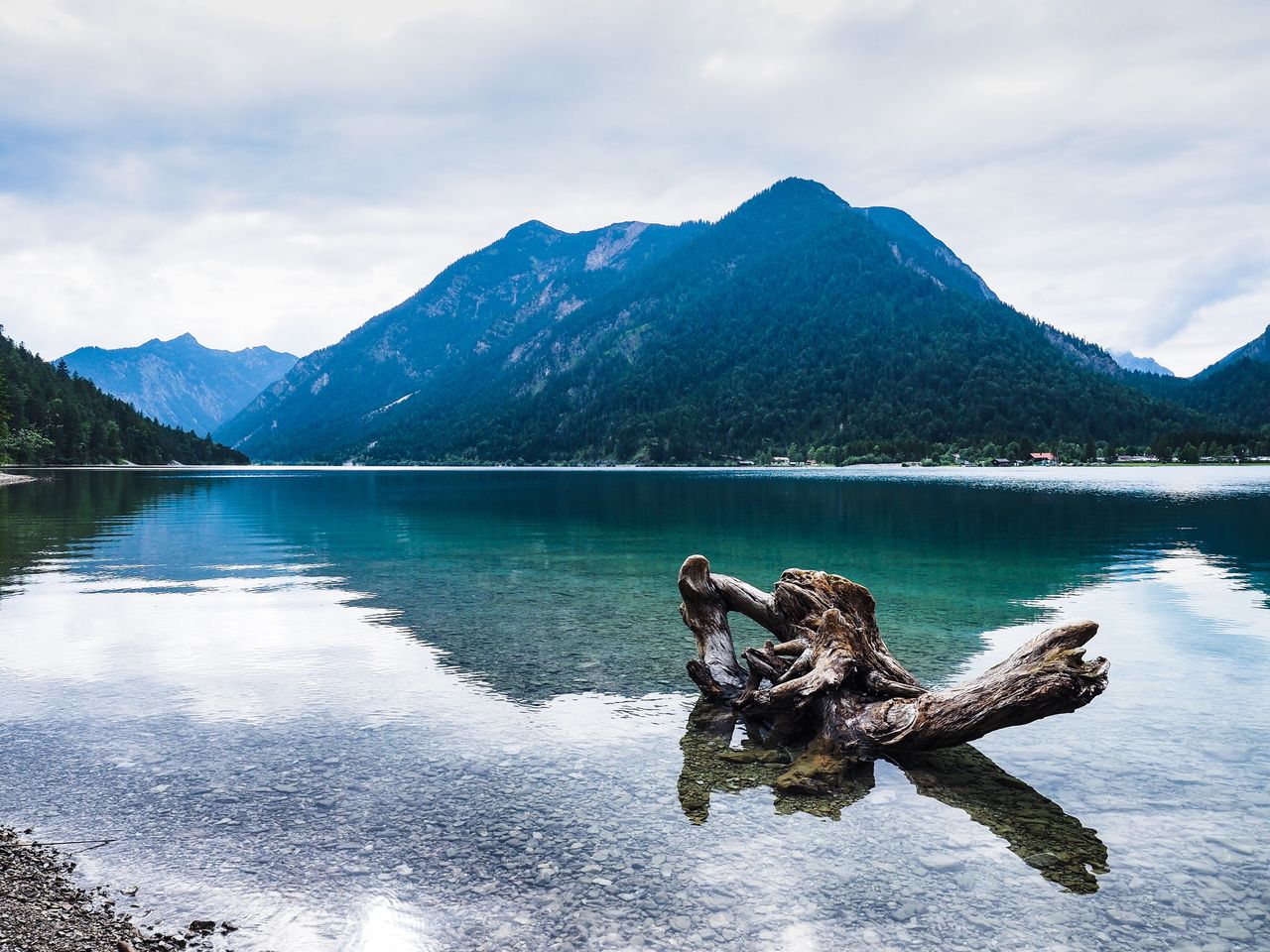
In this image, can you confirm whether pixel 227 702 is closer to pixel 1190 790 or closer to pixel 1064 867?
pixel 1064 867

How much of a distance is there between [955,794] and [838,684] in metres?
2.50

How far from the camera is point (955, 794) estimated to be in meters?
12.1

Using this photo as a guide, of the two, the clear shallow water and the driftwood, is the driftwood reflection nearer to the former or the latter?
the clear shallow water

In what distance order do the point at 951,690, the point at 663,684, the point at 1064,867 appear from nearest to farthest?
the point at 1064,867 < the point at 951,690 < the point at 663,684

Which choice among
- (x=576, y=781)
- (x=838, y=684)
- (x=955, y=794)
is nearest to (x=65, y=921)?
(x=576, y=781)

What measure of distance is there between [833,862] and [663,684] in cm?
882

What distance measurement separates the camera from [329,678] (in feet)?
62.7

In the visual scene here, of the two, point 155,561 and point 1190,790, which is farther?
point 155,561

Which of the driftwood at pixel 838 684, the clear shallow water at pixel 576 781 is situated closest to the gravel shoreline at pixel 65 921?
the clear shallow water at pixel 576 781

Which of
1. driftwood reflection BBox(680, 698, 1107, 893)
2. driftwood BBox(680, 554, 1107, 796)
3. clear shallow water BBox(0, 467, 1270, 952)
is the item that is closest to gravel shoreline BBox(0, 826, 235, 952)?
clear shallow water BBox(0, 467, 1270, 952)

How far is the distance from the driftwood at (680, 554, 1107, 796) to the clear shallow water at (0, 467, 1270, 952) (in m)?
0.74

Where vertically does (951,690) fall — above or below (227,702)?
above

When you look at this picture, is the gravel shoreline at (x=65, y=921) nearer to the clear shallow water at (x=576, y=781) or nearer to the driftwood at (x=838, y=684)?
the clear shallow water at (x=576, y=781)

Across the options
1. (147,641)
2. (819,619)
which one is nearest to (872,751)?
(819,619)
